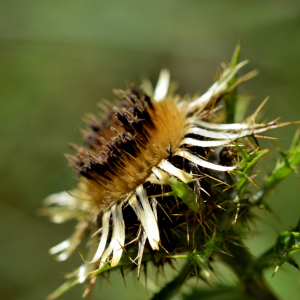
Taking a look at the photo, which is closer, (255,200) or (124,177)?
(124,177)

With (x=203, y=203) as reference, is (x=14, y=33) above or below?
above

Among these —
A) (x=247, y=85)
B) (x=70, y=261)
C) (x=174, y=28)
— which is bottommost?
(x=70, y=261)

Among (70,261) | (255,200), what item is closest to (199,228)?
(255,200)

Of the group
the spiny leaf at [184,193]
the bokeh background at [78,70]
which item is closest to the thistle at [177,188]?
the spiny leaf at [184,193]

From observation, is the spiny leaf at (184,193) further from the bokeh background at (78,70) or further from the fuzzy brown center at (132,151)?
the bokeh background at (78,70)

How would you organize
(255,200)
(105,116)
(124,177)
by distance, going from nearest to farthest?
(124,177) < (255,200) < (105,116)

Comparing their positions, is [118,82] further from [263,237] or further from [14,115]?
[263,237]
